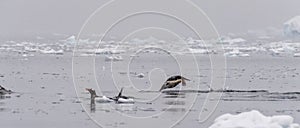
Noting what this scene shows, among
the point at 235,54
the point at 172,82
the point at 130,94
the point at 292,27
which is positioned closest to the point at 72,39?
the point at 235,54

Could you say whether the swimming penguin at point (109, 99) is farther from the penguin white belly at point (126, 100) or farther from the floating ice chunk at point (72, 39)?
the floating ice chunk at point (72, 39)

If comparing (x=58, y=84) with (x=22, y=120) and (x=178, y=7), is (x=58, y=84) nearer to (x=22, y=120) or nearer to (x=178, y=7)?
(x=22, y=120)

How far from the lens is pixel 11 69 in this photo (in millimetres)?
28812

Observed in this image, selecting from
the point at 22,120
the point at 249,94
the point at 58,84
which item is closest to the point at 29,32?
the point at 58,84

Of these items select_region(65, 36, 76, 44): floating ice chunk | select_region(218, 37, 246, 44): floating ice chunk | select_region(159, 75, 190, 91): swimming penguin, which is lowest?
select_region(159, 75, 190, 91): swimming penguin

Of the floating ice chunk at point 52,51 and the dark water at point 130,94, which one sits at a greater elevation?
the floating ice chunk at point 52,51

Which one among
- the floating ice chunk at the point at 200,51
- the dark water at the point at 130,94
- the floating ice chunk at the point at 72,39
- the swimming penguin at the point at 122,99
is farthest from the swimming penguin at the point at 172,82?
the floating ice chunk at the point at 72,39

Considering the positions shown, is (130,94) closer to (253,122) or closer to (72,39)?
(253,122)

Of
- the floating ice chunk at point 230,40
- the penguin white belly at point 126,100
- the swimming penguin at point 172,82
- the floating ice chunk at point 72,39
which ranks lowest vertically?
the penguin white belly at point 126,100

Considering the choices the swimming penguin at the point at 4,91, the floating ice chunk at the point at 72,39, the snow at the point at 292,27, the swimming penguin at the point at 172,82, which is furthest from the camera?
the floating ice chunk at the point at 72,39

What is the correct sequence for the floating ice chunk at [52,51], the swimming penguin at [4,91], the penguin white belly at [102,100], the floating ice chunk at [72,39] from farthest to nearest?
the floating ice chunk at [72,39]
the floating ice chunk at [52,51]
the swimming penguin at [4,91]
the penguin white belly at [102,100]

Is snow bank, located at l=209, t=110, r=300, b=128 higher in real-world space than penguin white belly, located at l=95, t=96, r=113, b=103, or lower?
lower

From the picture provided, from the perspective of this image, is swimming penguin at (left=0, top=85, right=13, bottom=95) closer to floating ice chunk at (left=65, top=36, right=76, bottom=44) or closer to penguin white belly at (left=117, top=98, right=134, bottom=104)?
penguin white belly at (left=117, top=98, right=134, bottom=104)

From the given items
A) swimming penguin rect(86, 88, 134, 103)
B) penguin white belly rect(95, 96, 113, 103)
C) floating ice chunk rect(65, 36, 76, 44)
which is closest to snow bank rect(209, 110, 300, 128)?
swimming penguin rect(86, 88, 134, 103)
